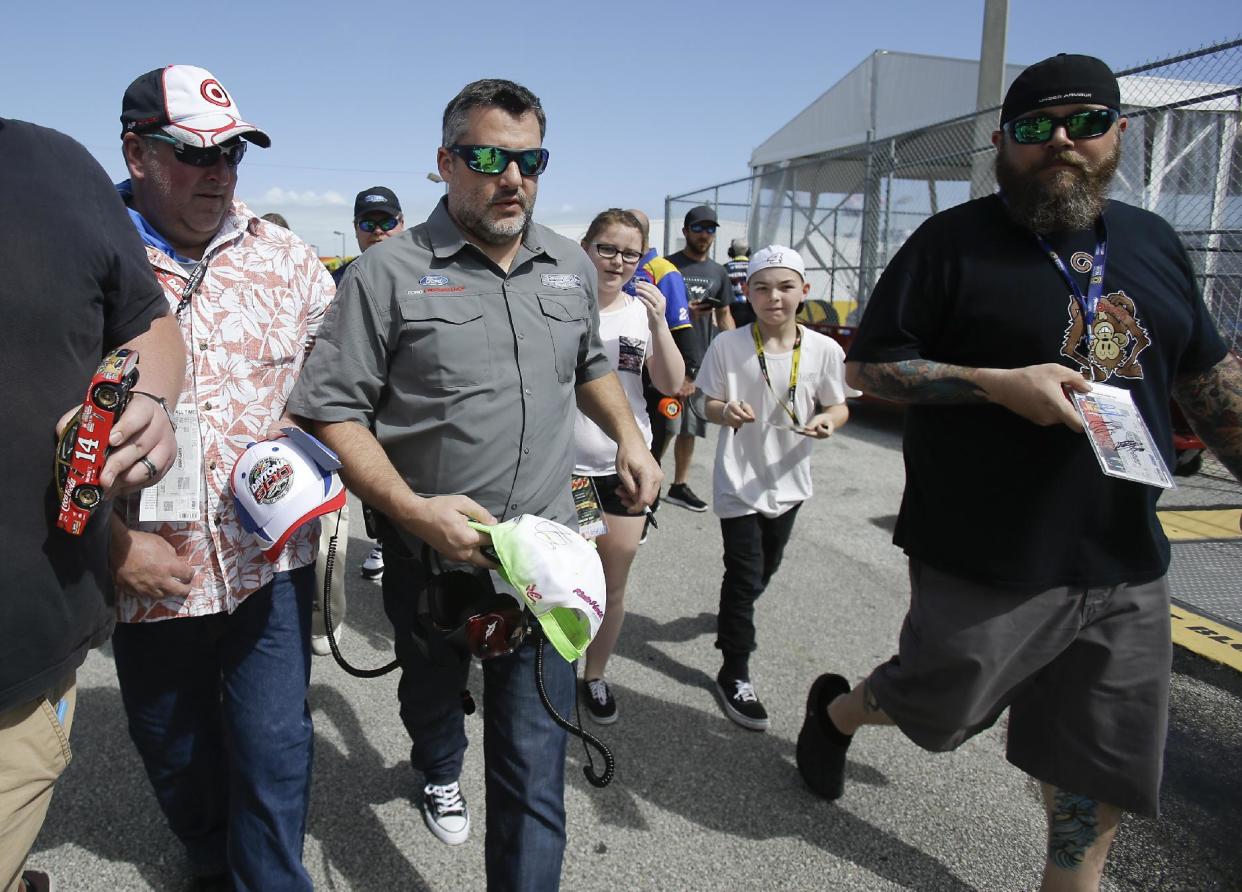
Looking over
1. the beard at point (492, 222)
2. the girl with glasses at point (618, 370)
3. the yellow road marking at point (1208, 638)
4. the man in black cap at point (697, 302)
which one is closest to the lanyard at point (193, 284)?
the beard at point (492, 222)

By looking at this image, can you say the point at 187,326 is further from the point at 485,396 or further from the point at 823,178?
the point at 823,178

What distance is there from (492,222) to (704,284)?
5.31 m

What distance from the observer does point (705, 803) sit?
2838 millimetres

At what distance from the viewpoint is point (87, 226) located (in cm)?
153

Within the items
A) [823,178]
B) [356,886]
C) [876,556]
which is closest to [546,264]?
[356,886]

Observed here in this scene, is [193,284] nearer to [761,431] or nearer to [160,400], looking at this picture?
[160,400]

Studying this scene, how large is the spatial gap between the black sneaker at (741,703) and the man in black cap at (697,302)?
3.00 meters

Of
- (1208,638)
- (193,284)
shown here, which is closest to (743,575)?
(193,284)

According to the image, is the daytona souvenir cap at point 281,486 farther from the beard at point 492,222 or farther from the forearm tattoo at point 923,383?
the forearm tattoo at point 923,383

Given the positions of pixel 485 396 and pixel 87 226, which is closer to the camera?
pixel 87 226

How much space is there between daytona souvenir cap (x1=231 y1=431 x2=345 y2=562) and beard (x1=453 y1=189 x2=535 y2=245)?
0.67 meters

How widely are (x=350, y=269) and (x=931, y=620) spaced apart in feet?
5.97

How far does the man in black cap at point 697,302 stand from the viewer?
21.6 ft

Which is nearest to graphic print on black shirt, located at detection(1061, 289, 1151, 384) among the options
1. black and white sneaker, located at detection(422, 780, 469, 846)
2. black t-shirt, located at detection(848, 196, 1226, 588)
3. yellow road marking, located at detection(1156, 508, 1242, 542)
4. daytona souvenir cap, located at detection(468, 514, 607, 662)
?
black t-shirt, located at detection(848, 196, 1226, 588)
